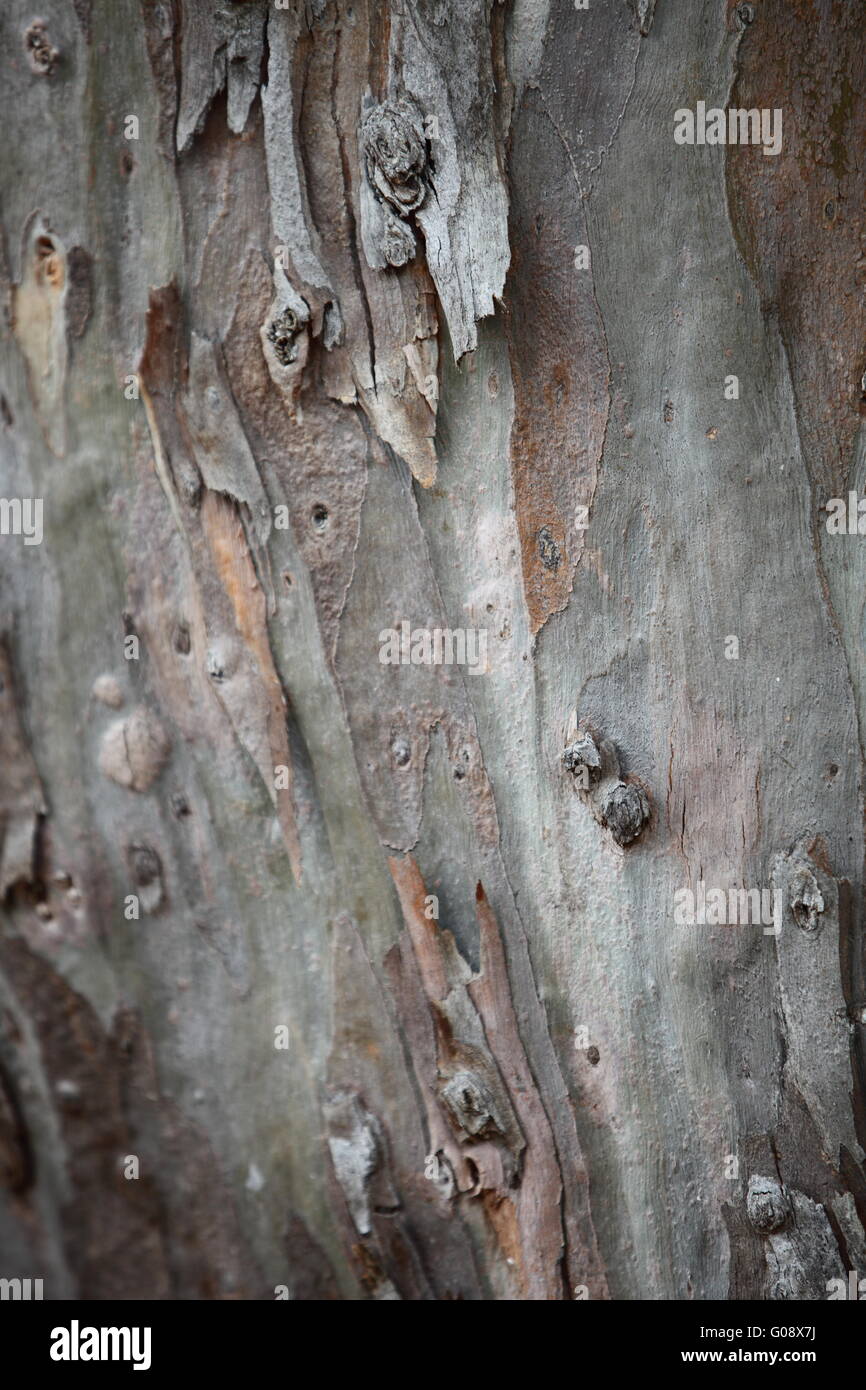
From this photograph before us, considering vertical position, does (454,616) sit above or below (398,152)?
below

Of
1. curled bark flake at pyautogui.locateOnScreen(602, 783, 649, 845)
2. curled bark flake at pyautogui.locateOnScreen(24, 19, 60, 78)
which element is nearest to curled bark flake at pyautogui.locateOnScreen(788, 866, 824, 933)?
curled bark flake at pyautogui.locateOnScreen(602, 783, 649, 845)

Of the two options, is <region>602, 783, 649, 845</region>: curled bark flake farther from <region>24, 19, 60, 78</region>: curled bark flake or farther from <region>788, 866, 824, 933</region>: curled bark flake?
<region>24, 19, 60, 78</region>: curled bark flake

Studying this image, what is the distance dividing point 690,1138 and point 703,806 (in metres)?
0.44

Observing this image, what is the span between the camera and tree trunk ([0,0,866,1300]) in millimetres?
1167

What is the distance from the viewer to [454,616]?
1.28 metres

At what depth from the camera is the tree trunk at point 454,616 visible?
3.83ft

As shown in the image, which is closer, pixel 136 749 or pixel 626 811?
pixel 626 811

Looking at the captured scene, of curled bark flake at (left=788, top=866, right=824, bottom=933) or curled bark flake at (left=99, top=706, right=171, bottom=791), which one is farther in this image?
curled bark flake at (left=99, top=706, right=171, bottom=791)

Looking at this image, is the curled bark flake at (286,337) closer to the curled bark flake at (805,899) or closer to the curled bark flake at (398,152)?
the curled bark flake at (398,152)

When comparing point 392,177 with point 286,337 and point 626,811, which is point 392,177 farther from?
point 626,811

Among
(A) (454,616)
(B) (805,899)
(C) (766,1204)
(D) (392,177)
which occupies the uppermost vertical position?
(D) (392,177)

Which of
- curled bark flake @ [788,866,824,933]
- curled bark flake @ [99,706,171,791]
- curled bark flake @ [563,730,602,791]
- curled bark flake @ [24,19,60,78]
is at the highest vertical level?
curled bark flake @ [24,19,60,78]

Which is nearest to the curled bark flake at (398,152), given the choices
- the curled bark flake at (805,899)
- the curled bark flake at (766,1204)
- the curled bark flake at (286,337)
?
the curled bark flake at (286,337)

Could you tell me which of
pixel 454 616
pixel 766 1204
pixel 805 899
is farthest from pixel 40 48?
pixel 766 1204
